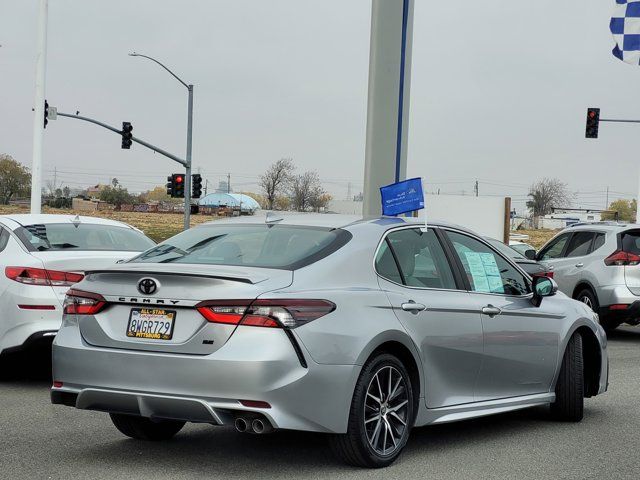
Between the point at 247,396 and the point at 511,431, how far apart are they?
2951 mm

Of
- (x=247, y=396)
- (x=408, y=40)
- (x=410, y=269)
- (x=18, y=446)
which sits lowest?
(x=18, y=446)

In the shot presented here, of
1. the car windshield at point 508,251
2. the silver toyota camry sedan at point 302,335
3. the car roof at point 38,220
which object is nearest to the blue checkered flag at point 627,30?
the car windshield at point 508,251

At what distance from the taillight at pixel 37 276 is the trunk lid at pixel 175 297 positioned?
3276mm

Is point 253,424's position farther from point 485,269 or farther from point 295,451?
point 485,269

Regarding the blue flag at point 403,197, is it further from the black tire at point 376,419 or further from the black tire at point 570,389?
the black tire at point 376,419

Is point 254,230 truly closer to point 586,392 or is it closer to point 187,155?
point 586,392

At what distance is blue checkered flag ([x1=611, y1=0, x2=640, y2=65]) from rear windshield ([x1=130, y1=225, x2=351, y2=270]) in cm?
1985

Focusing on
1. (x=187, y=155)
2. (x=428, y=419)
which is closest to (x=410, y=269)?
(x=428, y=419)

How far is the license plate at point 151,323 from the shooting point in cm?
571

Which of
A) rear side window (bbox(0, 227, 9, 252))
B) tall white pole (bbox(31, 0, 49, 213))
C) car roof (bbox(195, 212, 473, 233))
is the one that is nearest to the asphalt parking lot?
car roof (bbox(195, 212, 473, 233))

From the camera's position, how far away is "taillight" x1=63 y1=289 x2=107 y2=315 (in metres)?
6.02

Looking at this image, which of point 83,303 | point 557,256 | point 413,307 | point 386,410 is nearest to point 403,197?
point 557,256

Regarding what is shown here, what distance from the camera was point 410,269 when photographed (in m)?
6.74

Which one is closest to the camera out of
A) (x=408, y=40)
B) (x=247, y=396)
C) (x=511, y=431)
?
(x=247, y=396)
